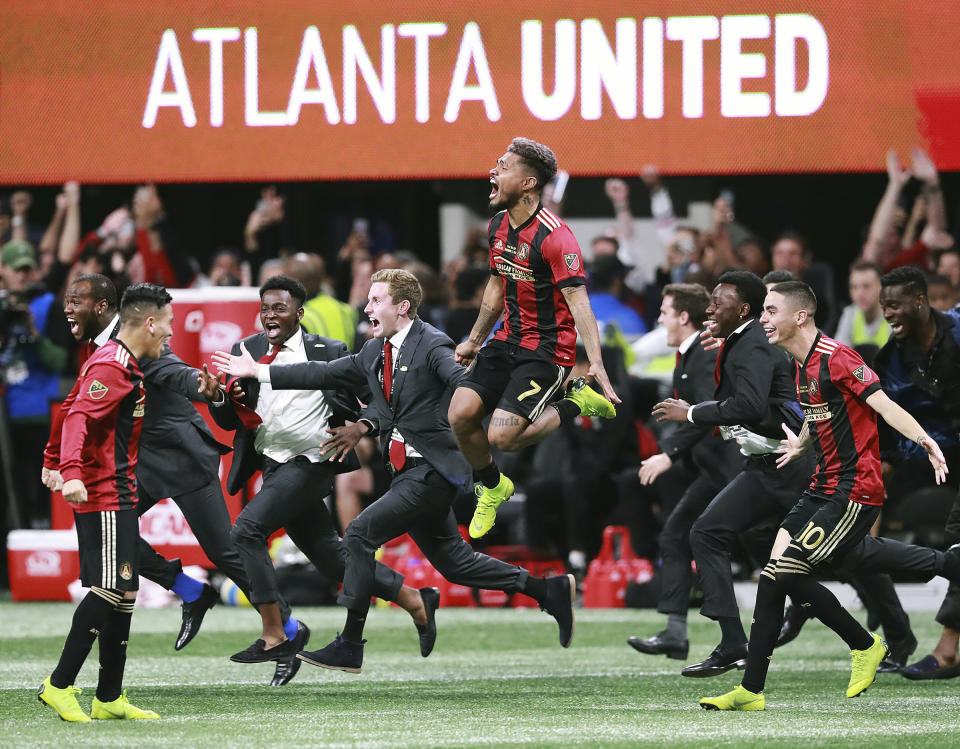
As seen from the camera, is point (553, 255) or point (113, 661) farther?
point (553, 255)

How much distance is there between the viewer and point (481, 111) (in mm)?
14500

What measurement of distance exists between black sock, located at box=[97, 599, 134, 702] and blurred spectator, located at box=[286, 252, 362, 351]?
5.88 metres

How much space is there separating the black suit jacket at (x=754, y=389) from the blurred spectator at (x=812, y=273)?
14.4 ft

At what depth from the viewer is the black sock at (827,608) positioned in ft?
28.4

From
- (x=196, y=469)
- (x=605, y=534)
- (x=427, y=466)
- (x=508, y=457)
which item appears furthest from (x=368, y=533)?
(x=508, y=457)

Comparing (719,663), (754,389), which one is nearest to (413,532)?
(719,663)

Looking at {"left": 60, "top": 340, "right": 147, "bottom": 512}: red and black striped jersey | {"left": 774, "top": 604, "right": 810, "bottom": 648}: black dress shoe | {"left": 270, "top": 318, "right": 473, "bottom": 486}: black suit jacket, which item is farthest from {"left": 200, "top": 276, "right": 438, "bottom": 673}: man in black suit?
{"left": 774, "top": 604, "right": 810, "bottom": 648}: black dress shoe

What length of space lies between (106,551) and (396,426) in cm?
218

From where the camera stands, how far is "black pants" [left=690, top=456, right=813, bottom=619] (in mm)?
10039

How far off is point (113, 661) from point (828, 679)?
4.18 meters

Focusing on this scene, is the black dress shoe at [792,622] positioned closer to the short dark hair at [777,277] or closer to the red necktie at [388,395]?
the short dark hair at [777,277]

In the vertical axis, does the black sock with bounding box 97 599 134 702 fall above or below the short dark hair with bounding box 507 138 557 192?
below

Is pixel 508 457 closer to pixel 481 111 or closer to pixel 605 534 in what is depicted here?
pixel 605 534

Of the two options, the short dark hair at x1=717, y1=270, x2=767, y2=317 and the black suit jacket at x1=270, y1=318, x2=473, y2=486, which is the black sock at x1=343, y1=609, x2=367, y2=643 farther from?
the short dark hair at x1=717, y1=270, x2=767, y2=317
